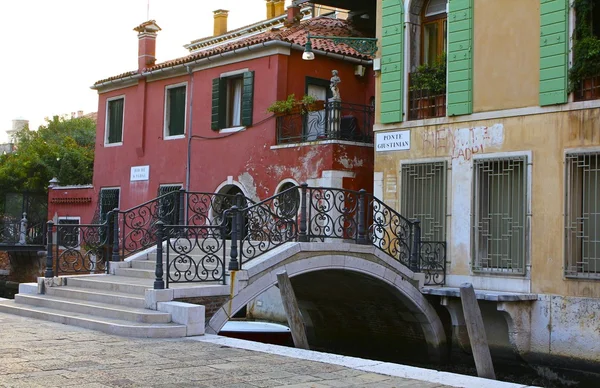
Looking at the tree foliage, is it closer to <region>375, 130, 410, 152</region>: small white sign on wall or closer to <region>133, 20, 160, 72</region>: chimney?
<region>133, 20, 160, 72</region>: chimney

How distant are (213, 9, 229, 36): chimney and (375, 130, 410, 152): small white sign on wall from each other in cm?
1721

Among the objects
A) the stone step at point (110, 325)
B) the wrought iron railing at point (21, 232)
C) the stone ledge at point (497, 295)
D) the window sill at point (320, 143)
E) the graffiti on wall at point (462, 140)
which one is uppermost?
the window sill at point (320, 143)

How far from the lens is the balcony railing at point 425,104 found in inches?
611

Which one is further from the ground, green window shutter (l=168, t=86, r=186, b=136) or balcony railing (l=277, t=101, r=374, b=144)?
green window shutter (l=168, t=86, r=186, b=136)

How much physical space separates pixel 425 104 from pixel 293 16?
758cm

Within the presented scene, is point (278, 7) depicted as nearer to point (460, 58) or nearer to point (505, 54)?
point (460, 58)

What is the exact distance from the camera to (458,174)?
1486cm

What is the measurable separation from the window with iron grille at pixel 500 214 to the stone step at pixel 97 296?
631 centimetres

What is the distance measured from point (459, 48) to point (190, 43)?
1959 centimetres

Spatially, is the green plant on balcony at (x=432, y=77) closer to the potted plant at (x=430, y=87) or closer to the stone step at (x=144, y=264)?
the potted plant at (x=430, y=87)

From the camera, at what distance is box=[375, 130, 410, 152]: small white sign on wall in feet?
51.9

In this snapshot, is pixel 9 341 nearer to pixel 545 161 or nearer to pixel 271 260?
pixel 271 260

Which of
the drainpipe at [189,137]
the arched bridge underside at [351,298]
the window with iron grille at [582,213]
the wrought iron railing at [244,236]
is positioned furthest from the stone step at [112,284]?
the drainpipe at [189,137]

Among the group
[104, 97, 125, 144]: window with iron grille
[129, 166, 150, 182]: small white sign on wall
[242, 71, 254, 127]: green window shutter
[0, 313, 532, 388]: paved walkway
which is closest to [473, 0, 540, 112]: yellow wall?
[242, 71, 254, 127]: green window shutter
